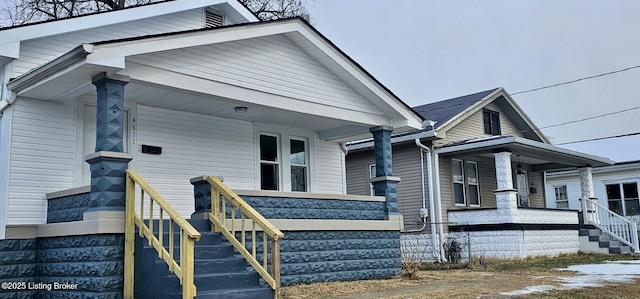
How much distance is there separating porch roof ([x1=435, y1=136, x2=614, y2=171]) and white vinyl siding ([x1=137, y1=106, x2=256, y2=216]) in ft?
23.1

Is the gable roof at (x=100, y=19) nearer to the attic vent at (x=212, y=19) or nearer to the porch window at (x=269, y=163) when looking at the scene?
the attic vent at (x=212, y=19)

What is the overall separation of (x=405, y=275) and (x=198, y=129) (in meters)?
4.87

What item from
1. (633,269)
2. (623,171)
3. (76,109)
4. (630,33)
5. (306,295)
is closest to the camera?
(306,295)

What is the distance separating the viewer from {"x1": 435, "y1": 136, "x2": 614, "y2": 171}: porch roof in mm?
16266

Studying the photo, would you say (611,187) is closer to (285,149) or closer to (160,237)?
(285,149)

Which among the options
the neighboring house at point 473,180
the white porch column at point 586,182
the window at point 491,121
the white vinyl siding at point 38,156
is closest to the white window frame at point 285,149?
the neighboring house at point 473,180

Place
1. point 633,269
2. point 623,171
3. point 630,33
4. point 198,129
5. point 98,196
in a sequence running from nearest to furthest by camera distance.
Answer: point 98,196, point 198,129, point 633,269, point 623,171, point 630,33

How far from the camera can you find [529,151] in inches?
692

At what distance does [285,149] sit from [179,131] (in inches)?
99.6

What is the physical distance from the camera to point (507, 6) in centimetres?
2655

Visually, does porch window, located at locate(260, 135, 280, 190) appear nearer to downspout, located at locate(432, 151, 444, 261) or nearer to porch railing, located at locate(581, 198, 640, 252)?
downspout, located at locate(432, 151, 444, 261)

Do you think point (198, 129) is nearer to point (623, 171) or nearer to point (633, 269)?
point (633, 269)

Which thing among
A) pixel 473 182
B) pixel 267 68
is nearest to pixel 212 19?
pixel 267 68

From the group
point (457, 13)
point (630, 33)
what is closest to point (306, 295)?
point (457, 13)
